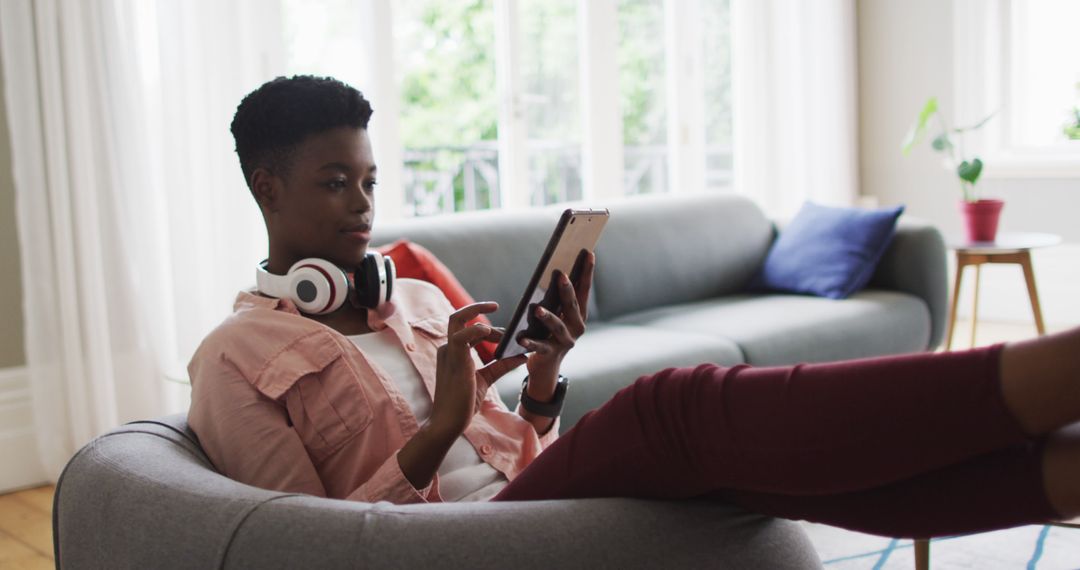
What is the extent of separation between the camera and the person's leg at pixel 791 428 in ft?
3.05

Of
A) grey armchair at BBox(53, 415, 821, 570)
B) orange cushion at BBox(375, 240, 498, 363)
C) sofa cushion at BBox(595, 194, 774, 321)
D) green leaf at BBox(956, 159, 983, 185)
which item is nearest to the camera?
grey armchair at BBox(53, 415, 821, 570)

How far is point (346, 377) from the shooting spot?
1.35 metres

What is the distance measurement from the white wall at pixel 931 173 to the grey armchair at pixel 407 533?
13.8 feet

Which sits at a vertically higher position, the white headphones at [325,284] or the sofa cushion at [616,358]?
the white headphones at [325,284]

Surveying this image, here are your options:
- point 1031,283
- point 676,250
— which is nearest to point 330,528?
point 676,250

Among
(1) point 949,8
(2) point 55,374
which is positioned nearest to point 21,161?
(2) point 55,374

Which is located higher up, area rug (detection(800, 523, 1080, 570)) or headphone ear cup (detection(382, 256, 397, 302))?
headphone ear cup (detection(382, 256, 397, 302))

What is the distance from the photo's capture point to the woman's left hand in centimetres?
136

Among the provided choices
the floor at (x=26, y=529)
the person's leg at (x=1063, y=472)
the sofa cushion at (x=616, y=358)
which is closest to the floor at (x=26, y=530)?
the floor at (x=26, y=529)

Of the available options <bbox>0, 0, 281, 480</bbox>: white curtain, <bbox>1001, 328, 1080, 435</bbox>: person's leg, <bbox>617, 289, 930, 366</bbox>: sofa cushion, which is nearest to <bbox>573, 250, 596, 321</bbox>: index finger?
<bbox>1001, 328, 1080, 435</bbox>: person's leg

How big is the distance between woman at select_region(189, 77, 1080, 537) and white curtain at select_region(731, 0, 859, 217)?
149 inches

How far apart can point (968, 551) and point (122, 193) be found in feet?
7.84

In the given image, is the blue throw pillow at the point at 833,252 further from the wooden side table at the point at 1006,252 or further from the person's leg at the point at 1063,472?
the person's leg at the point at 1063,472

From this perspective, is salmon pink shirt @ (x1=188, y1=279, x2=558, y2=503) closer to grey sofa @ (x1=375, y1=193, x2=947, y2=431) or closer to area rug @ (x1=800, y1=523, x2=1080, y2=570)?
grey sofa @ (x1=375, y1=193, x2=947, y2=431)
